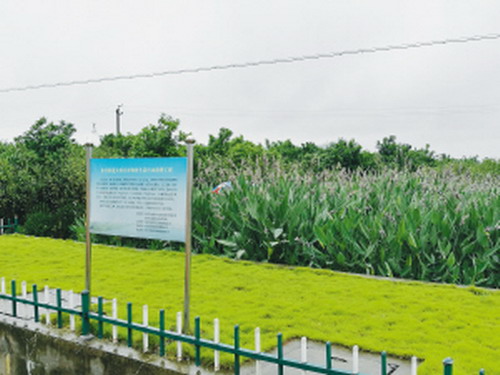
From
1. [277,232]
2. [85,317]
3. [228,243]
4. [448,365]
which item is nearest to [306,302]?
[85,317]

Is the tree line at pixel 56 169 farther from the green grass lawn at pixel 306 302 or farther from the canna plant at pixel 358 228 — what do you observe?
the green grass lawn at pixel 306 302

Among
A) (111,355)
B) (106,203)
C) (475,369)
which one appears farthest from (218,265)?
(475,369)

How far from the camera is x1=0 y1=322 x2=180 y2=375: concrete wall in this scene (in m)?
3.95

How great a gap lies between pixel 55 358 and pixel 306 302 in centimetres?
259

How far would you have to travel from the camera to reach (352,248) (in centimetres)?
759

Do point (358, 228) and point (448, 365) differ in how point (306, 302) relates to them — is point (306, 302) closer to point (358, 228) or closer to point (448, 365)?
point (358, 228)

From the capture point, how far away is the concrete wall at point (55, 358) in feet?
13.0

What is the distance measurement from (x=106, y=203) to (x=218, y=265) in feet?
10.5

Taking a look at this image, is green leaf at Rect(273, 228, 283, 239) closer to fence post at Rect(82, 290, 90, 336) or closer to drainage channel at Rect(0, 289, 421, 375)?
drainage channel at Rect(0, 289, 421, 375)

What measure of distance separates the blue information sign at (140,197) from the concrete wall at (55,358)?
3.39ft

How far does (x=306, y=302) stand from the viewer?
550 cm

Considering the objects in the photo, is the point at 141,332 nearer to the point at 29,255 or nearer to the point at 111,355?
the point at 111,355

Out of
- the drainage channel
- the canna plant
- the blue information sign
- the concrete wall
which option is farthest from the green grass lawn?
the blue information sign

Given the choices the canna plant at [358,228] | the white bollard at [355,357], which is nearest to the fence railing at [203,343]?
the white bollard at [355,357]
